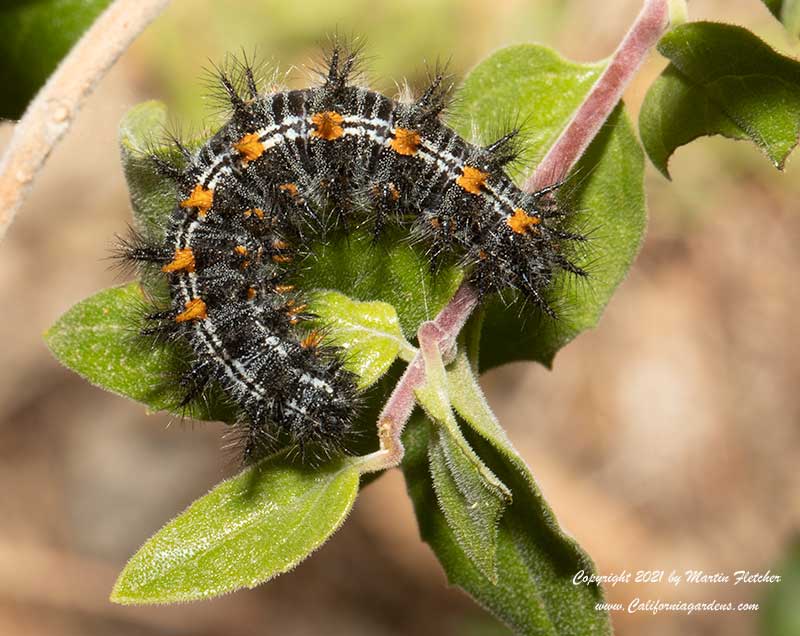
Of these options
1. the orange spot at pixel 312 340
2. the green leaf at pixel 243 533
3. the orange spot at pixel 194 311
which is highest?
the orange spot at pixel 194 311

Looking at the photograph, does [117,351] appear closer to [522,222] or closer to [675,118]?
[522,222]

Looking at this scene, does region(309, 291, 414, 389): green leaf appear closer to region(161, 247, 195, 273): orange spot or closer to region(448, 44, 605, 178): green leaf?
region(161, 247, 195, 273): orange spot

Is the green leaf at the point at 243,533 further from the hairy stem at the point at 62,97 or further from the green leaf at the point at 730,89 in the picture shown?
the green leaf at the point at 730,89

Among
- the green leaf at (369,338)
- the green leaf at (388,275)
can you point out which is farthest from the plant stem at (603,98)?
the green leaf at (369,338)

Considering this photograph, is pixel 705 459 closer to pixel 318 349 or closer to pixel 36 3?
pixel 318 349

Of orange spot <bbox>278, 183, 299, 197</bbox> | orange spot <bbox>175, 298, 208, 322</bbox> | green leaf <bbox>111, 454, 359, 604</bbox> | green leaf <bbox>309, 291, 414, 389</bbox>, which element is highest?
orange spot <bbox>278, 183, 299, 197</bbox>

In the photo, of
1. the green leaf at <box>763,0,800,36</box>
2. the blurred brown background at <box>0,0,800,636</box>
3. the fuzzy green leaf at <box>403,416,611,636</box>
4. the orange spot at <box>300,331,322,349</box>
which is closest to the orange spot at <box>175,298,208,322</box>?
the orange spot at <box>300,331,322,349</box>

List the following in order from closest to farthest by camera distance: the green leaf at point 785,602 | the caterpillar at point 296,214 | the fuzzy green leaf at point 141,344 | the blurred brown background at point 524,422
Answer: the fuzzy green leaf at point 141,344
the caterpillar at point 296,214
the green leaf at point 785,602
the blurred brown background at point 524,422
